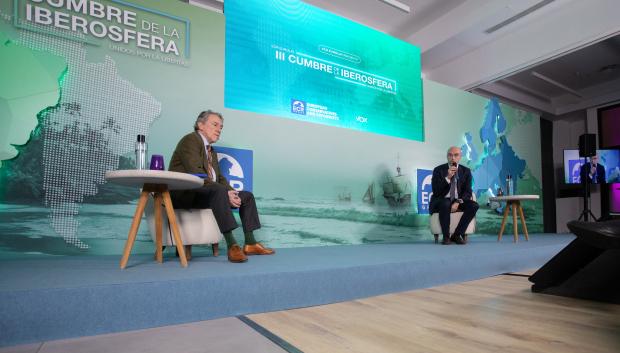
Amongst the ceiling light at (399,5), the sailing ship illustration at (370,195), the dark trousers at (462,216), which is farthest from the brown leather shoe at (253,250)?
the ceiling light at (399,5)

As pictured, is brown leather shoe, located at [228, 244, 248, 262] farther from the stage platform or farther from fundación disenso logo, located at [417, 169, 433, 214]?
fundación disenso logo, located at [417, 169, 433, 214]

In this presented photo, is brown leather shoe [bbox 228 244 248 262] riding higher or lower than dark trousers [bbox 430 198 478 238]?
lower

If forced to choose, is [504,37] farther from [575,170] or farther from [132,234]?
[132,234]

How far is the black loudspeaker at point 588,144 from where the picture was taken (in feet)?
20.6

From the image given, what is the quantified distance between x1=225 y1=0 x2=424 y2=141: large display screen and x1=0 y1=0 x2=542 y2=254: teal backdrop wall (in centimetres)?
16

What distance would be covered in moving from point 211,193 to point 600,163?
7659mm

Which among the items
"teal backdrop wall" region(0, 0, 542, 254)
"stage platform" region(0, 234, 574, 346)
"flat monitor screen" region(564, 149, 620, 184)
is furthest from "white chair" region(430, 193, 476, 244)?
"flat monitor screen" region(564, 149, 620, 184)

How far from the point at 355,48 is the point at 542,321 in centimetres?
377

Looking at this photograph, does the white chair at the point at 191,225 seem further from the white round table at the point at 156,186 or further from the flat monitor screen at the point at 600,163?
the flat monitor screen at the point at 600,163

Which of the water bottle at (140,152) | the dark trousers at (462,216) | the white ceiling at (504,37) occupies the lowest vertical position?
the dark trousers at (462,216)

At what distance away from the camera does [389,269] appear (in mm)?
2170

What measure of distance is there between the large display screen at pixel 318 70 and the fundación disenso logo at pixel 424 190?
1.69ft

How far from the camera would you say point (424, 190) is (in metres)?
5.06

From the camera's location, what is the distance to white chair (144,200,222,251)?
2.32m
